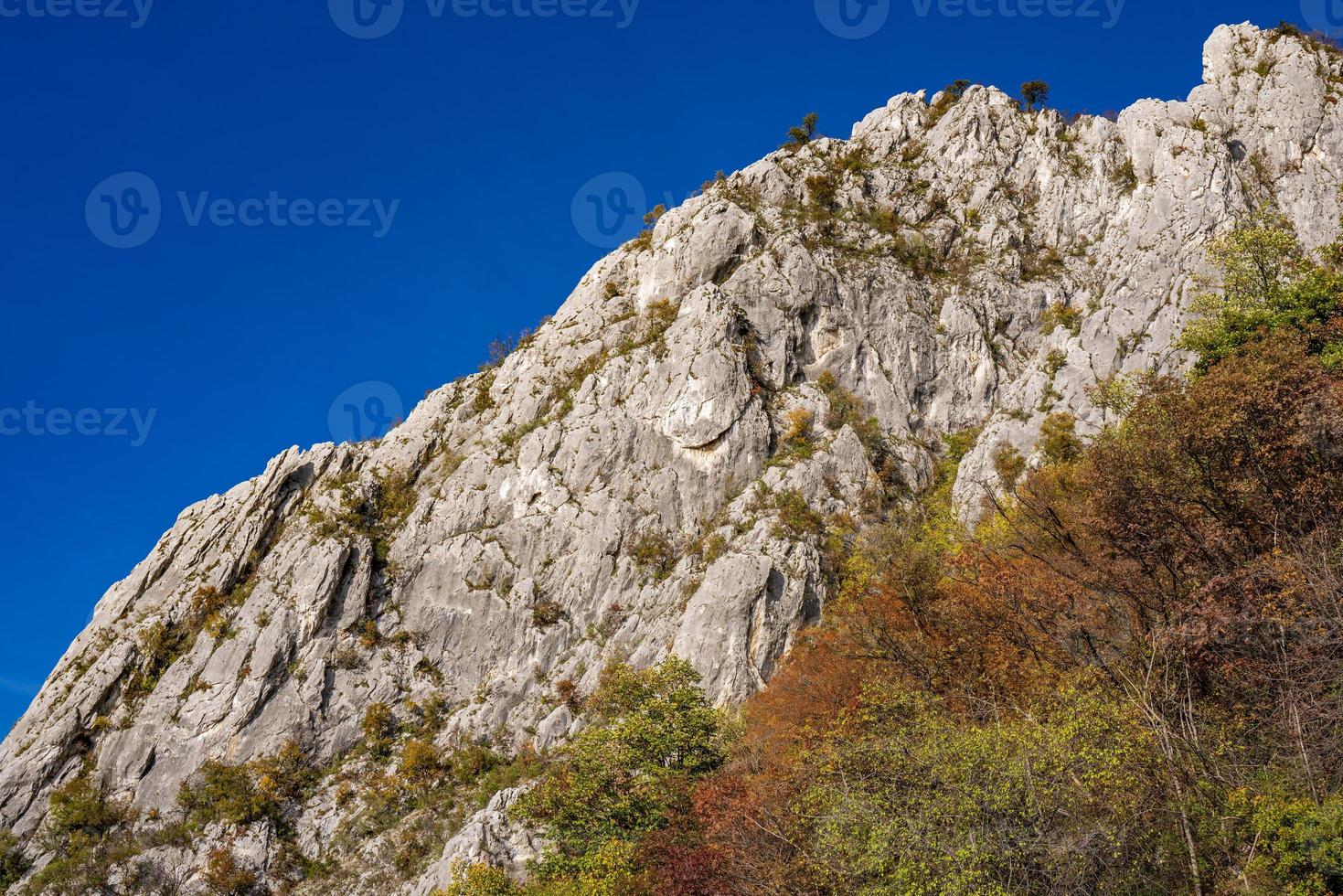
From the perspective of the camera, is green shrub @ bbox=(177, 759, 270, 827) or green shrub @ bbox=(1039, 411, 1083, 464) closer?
green shrub @ bbox=(177, 759, 270, 827)

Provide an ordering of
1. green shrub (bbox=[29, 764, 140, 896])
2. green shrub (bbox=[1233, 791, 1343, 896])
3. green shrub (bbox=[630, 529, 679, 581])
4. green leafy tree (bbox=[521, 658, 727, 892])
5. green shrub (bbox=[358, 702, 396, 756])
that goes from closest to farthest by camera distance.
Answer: green shrub (bbox=[1233, 791, 1343, 896])
green leafy tree (bbox=[521, 658, 727, 892])
green shrub (bbox=[29, 764, 140, 896])
green shrub (bbox=[358, 702, 396, 756])
green shrub (bbox=[630, 529, 679, 581])

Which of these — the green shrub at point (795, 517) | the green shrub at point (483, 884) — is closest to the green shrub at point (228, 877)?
the green shrub at point (483, 884)

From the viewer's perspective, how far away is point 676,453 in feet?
170

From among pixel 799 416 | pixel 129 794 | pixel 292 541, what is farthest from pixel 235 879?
→ pixel 799 416

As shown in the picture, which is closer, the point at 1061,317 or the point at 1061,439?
the point at 1061,439

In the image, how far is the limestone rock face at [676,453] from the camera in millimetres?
44938

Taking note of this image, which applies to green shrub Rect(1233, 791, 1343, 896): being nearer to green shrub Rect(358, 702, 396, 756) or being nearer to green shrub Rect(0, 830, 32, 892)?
green shrub Rect(358, 702, 396, 756)

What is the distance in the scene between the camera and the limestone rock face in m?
44.9

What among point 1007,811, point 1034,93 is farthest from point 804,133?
point 1007,811

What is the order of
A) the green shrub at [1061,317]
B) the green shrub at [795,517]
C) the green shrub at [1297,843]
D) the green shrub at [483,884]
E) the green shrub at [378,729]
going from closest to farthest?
1. the green shrub at [1297,843]
2. the green shrub at [483,884]
3. the green shrub at [378,729]
4. the green shrub at [795,517]
5. the green shrub at [1061,317]

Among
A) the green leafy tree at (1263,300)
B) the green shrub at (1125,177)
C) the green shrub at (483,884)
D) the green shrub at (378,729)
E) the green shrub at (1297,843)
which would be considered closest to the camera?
the green shrub at (1297,843)

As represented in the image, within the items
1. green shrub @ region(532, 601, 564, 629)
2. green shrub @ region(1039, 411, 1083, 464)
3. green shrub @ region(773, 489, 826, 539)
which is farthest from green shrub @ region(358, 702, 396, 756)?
green shrub @ region(1039, 411, 1083, 464)

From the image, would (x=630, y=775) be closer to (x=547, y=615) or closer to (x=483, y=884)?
(x=483, y=884)

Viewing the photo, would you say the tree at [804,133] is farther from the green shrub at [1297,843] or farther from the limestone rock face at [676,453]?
the green shrub at [1297,843]
